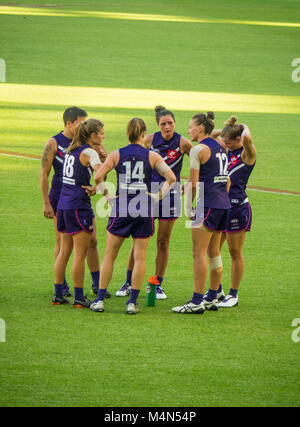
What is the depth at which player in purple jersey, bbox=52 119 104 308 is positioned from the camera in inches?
308

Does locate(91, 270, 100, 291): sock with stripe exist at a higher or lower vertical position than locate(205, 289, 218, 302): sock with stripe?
higher

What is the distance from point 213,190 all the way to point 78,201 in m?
1.33

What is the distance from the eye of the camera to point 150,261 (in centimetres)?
1012

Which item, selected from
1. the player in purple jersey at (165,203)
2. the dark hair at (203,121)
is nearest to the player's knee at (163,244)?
the player in purple jersey at (165,203)

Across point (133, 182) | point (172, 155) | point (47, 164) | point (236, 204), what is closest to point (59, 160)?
point (47, 164)

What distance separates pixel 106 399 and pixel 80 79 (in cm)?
2247

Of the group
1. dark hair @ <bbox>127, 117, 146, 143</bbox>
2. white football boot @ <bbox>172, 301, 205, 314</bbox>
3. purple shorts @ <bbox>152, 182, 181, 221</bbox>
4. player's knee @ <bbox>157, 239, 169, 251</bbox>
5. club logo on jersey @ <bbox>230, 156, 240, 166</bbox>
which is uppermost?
dark hair @ <bbox>127, 117, 146, 143</bbox>

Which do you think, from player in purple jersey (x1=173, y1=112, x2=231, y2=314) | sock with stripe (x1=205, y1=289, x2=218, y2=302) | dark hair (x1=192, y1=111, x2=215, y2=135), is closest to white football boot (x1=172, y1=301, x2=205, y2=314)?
player in purple jersey (x1=173, y1=112, x2=231, y2=314)

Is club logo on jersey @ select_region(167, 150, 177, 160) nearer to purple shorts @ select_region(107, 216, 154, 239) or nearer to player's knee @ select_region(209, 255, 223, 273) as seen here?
purple shorts @ select_region(107, 216, 154, 239)

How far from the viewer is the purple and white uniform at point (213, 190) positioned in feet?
25.5

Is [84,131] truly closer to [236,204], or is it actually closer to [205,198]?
[205,198]

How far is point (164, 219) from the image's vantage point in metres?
8.72

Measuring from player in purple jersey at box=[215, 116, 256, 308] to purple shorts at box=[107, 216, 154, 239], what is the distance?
98 cm

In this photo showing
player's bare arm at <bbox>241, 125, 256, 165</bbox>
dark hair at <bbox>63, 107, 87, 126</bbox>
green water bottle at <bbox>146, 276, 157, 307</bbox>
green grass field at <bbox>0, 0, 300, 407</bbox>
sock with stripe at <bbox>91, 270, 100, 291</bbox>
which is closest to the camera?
green grass field at <bbox>0, 0, 300, 407</bbox>
